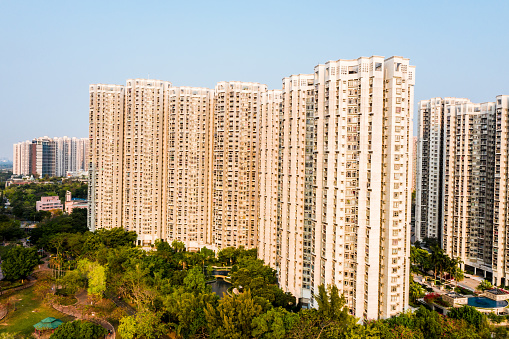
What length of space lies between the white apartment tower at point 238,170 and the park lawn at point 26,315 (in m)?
16.7

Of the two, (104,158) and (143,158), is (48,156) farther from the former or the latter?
(143,158)

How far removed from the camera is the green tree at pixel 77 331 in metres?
18.6

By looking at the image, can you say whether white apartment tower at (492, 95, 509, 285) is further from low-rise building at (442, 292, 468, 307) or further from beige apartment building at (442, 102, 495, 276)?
low-rise building at (442, 292, 468, 307)

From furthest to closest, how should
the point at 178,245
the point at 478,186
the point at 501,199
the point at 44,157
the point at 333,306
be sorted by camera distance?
the point at 44,157
the point at 178,245
the point at 478,186
the point at 501,199
the point at 333,306

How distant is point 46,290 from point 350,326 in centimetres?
2200

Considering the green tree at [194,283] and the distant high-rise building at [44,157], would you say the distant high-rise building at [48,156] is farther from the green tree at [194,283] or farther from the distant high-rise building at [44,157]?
the green tree at [194,283]

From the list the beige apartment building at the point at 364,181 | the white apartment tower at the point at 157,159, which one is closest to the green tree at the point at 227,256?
the white apartment tower at the point at 157,159

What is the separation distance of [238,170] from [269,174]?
571 cm

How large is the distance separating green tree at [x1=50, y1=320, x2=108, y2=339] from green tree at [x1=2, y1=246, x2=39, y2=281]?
13.0 m

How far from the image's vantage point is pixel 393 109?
19.3 meters

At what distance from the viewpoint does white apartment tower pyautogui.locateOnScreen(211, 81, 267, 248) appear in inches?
1485

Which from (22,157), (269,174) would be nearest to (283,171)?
(269,174)

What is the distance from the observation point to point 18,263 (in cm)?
2917

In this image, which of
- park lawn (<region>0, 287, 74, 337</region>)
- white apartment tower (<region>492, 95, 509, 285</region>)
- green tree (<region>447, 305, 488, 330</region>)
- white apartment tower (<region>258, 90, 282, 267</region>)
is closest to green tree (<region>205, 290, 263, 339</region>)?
park lawn (<region>0, 287, 74, 337</region>)
